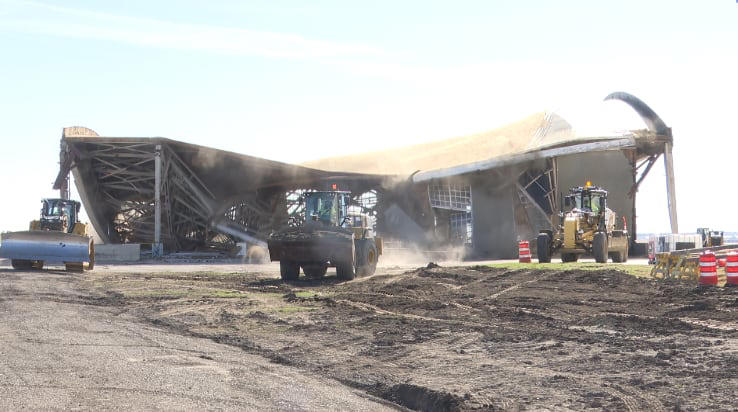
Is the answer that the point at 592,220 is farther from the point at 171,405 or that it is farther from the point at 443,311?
the point at 171,405

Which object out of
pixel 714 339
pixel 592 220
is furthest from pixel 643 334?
pixel 592 220

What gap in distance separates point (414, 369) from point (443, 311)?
6.21 metres

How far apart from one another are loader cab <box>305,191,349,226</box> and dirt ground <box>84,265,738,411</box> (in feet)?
11.1

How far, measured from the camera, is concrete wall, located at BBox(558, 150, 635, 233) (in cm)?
4753

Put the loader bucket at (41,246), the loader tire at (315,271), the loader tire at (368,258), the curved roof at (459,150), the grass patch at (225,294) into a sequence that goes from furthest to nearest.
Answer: the curved roof at (459,150) → the loader bucket at (41,246) → the loader tire at (315,271) → the loader tire at (368,258) → the grass patch at (225,294)

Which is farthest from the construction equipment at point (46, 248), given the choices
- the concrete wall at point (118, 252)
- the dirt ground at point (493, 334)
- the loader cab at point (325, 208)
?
the concrete wall at point (118, 252)

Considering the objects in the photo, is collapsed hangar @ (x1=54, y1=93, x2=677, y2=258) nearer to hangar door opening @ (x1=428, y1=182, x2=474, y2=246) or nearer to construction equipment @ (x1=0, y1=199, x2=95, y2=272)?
hangar door opening @ (x1=428, y1=182, x2=474, y2=246)

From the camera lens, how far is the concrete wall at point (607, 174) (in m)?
47.5

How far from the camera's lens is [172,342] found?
12.5 m

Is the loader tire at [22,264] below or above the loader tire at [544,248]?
below

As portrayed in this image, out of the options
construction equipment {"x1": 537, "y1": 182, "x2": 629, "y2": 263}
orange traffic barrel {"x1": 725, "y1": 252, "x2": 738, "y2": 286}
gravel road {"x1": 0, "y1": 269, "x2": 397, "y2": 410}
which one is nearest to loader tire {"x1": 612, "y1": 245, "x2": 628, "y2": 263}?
construction equipment {"x1": 537, "y1": 182, "x2": 629, "y2": 263}

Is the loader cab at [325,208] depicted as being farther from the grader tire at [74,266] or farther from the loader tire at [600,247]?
the grader tire at [74,266]

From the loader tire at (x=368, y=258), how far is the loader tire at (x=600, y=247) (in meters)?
8.08

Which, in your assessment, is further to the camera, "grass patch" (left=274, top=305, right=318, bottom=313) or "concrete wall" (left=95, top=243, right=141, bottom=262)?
"concrete wall" (left=95, top=243, right=141, bottom=262)
